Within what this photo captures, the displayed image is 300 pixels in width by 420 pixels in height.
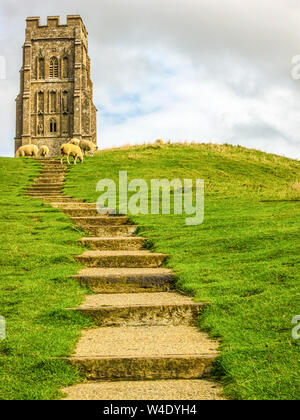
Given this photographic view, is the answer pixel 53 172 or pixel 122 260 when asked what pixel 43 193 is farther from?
pixel 122 260

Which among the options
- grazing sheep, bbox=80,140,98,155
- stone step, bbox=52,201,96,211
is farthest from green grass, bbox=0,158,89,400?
grazing sheep, bbox=80,140,98,155

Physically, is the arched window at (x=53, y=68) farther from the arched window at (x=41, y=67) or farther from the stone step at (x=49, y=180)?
the stone step at (x=49, y=180)

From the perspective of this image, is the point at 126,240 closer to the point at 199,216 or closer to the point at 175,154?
the point at 199,216

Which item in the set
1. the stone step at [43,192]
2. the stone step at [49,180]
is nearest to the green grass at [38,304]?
the stone step at [43,192]

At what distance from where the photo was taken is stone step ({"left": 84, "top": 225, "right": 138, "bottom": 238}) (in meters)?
12.7

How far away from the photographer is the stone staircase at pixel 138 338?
187 inches

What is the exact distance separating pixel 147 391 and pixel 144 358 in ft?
1.50

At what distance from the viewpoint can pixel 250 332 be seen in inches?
217

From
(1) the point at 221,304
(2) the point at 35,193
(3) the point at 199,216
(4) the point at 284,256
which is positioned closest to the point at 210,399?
(1) the point at 221,304

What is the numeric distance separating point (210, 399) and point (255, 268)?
3.79 m

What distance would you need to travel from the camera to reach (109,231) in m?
12.7

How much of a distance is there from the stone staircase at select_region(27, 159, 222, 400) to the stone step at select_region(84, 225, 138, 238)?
1.96m

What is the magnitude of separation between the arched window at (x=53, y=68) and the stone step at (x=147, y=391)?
84.2m

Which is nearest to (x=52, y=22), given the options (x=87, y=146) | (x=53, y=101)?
(x=53, y=101)
